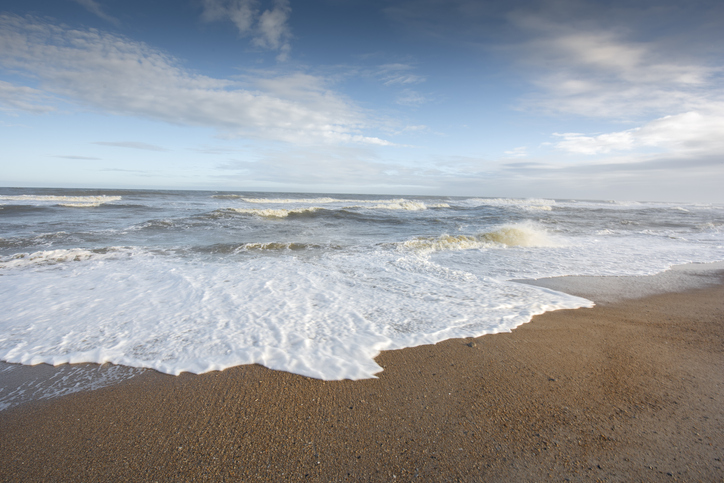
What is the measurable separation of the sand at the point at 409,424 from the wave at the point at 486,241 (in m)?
6.47

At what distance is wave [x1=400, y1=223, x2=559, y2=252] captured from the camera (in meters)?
9.96

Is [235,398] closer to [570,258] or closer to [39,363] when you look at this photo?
[39,363]

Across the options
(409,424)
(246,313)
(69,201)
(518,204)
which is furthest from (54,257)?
(518,204)

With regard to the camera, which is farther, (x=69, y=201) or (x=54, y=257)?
(x=69, y=201)

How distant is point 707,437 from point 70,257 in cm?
1047

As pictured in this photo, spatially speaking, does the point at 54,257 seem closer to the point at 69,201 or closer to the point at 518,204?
the point at 69,201

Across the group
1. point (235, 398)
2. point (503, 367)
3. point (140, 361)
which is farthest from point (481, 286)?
point (140, 361)

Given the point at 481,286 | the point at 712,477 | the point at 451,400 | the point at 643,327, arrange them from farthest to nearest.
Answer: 1. the point at 481,286
2. the point at 643,327
3. the point at 451,400
4. the point at 712,477

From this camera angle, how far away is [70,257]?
7355 millimetres

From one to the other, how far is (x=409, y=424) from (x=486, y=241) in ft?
31.5

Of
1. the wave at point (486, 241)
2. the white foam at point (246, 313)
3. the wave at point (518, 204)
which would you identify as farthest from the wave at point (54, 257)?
the wave at point (518, 204)

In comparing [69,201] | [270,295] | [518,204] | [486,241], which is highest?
[518,204]

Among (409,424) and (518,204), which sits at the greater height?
(518,204)

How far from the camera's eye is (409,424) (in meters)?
2.31
